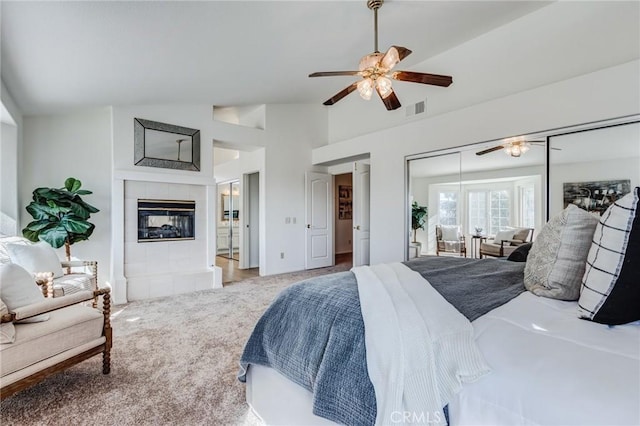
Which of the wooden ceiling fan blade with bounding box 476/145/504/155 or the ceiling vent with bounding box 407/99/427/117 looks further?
the ceiling vent with bounding box 407/99/427/117

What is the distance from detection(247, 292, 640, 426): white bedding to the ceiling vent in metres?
3.75

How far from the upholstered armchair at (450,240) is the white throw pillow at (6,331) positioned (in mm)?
4224

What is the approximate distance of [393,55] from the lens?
2.42m

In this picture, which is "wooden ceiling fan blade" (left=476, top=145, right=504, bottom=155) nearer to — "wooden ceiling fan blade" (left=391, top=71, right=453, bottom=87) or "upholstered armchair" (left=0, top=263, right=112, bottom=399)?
"wooden ceiling fan blade" (left=391, top=71, right=453, bottom=87)

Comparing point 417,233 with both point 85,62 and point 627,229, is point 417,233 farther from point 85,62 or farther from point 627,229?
point 85,62

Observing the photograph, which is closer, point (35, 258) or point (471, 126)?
point (35, 258)

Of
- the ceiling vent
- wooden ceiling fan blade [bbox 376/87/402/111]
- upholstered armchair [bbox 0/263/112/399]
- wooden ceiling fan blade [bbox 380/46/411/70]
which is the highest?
the ceiling vent

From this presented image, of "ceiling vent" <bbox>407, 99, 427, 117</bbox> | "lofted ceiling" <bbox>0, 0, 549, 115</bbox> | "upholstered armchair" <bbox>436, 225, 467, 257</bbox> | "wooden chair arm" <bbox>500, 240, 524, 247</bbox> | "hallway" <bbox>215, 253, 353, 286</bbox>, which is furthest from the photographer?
"hallway" <bbox>215, 253, 353, 286</bbox>

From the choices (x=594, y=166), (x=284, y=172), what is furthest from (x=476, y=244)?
(x=284, y=172)

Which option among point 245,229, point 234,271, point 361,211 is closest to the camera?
point 361,211

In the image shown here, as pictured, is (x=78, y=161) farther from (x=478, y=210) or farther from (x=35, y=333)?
(x=478, y=210)

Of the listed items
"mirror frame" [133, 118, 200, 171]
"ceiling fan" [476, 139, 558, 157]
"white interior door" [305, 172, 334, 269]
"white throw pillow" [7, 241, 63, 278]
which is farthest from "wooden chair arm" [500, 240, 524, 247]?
"white throw pillow" [7, 241, 63, 278]

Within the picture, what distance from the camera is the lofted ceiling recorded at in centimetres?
227

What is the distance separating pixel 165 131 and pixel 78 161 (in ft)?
4.03
